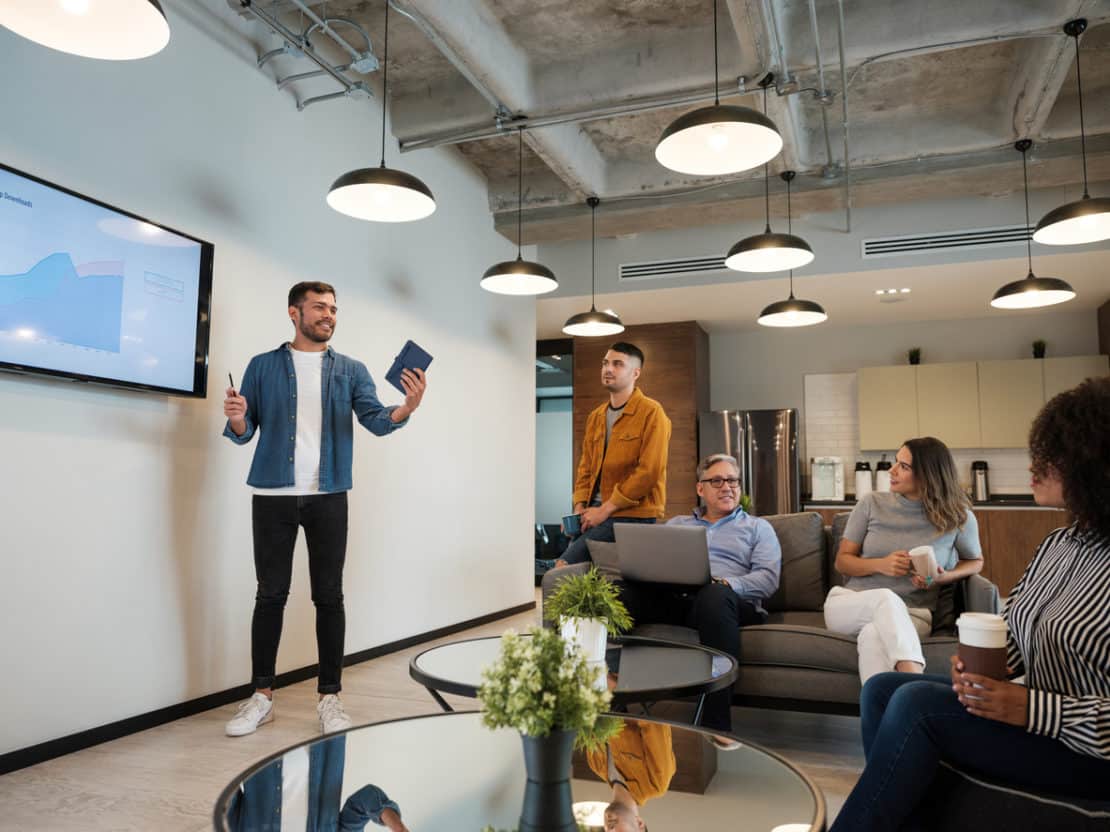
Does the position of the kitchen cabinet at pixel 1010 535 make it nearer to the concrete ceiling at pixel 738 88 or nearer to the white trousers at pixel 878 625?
the concrete ceiling at pixel 738 88

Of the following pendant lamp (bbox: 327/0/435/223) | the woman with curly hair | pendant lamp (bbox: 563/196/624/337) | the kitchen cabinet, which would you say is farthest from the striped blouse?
the kitchen cabinet

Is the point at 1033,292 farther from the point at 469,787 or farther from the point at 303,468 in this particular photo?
the point at 469,787

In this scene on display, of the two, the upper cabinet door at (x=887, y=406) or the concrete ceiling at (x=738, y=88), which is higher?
the concrete ceiling at (x=738, y=88)

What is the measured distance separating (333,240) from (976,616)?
3649 mm

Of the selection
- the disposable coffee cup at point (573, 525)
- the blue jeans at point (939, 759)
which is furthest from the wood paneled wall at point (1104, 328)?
the blue jeans at point (939, 759)

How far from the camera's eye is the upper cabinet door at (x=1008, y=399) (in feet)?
22.6

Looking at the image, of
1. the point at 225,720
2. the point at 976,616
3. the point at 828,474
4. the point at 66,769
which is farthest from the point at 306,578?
the point at 828,474

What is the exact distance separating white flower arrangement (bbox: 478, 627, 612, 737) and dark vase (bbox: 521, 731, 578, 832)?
1.3 inches

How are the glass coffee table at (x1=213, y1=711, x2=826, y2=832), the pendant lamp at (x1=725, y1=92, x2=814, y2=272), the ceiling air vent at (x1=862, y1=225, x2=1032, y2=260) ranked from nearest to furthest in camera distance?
1. the glass coffee table at (x1=213, y1=711, x2=826, y2=832)
2. the pendant lamp at (x1=725, y1=92, x2=814, y2=272)
3. the ceiling air vent at (x1=862, y1=225, x2=1032, y2=260)

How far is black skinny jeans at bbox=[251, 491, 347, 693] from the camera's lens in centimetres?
310

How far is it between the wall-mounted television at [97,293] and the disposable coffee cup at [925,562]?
8.95 ft

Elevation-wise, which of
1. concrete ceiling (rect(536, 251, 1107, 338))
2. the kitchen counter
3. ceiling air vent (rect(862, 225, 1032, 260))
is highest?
ceiling air vent (rect(862, 225, 1032, 260))

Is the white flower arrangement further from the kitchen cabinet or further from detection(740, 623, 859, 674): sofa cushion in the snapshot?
the kitchen cabinet

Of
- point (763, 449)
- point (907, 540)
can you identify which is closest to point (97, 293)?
point (907, 540)
